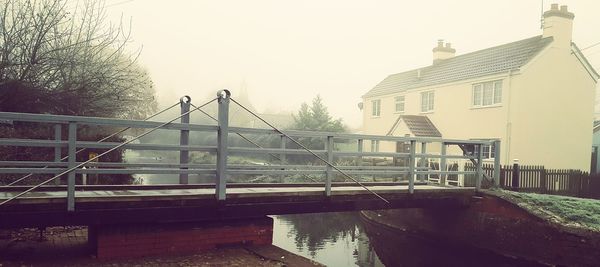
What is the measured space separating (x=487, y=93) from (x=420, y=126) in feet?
12.8

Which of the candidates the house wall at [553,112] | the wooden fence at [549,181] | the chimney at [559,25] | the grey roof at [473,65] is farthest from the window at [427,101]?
the wooden fence at [549,181]

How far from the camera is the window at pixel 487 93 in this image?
2081 cm

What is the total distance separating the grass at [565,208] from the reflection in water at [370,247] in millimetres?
1194

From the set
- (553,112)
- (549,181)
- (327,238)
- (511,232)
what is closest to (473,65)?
(553,112)

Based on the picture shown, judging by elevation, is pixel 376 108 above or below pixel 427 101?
below

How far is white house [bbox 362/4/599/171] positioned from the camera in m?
19.8

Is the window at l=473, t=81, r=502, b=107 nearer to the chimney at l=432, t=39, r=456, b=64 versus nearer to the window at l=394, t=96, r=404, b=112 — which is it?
the window at l=394, t=96, r=404, b=112

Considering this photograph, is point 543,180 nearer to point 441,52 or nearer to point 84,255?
point 441,52

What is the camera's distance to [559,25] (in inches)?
810

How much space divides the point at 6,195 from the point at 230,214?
314 cm

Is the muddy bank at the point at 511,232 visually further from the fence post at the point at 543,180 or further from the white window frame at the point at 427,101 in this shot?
the white window frame at the point at 427,101

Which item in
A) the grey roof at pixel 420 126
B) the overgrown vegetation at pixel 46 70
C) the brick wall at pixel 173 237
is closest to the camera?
the brick wall at pixel 173 237

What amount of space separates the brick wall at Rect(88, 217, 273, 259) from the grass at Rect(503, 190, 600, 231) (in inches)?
244

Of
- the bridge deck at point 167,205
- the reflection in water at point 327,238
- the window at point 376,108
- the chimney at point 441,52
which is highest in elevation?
the chimney at point 441,52
